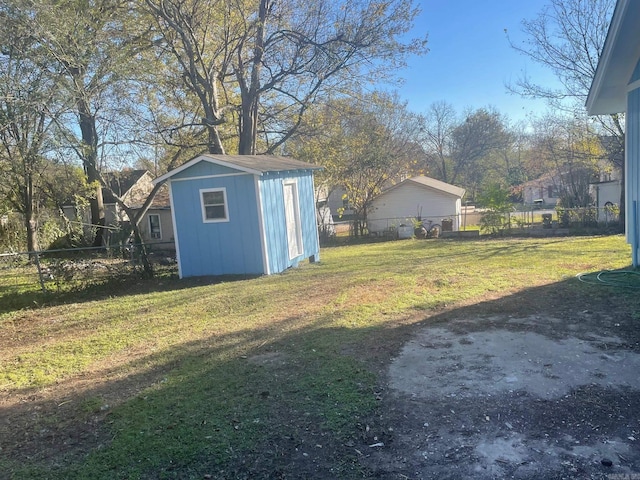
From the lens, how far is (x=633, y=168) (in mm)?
7367

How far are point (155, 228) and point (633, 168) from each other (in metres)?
22.0

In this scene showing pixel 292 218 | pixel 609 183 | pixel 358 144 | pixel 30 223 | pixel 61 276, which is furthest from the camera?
pixel 609 183

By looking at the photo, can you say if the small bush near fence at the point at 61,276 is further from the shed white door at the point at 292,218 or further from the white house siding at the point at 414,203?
the white house siding at the point at 414,203

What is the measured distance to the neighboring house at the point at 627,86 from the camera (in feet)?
20.6

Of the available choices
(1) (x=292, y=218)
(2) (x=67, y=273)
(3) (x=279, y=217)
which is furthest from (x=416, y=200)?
(2) (x=67, y=273)

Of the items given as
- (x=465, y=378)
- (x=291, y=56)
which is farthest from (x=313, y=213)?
(x=465, y=378)

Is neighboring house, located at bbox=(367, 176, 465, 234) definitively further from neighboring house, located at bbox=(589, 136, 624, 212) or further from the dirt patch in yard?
the dirt patch in yard

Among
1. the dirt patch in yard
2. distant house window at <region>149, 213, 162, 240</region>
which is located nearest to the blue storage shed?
the dirt patch in yard

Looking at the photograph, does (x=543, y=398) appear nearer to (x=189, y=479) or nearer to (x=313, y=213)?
(x=189, y=479)

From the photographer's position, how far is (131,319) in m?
6.73

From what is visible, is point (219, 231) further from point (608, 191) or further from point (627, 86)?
point (608, 191)

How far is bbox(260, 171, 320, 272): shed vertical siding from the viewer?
1017 centimetres

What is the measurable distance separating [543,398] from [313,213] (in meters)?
10.1

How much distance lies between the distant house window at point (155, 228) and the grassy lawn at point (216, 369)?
15.4 m
